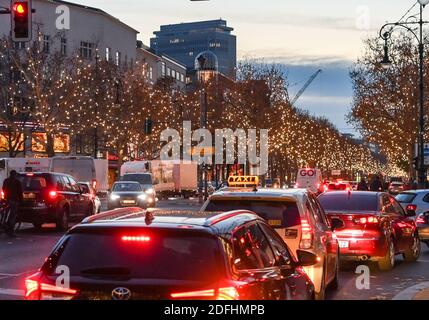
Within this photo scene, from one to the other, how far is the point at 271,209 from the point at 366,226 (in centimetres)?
529

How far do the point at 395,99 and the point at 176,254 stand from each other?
61.6m

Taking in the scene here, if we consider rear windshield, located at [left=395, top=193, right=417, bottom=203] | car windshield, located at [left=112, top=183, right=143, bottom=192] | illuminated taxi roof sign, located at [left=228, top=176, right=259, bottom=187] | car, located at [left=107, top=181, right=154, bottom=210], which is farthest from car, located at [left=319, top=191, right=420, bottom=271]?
car windshield, located at [left=112, top=183, right=143, bottom=192]

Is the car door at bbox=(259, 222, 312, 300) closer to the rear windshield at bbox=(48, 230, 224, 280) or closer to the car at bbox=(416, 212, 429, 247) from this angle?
the rear windshield at bbox=(48, 230, 224, 280)

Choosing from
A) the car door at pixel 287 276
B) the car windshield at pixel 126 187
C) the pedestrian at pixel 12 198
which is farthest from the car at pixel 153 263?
the car windshield at pixel 126 187

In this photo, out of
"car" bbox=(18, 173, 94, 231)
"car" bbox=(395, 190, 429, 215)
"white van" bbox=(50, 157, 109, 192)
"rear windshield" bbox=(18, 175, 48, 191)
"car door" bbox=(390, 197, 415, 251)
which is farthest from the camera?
"white van" bbox=(50, 157, 109, 192)

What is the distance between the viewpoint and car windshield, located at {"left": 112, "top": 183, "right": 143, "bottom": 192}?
42.1 metres

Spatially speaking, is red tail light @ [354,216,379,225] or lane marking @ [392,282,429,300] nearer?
lane marking @ [392,282,429,300]

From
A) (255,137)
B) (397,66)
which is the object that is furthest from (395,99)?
(255,137)

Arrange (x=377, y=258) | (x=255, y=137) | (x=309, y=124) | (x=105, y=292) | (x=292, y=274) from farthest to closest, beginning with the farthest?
(x=309, y=124), (x=255, y=137), (x=377, y=258), (x=292, y=274), (x=105, y=292)

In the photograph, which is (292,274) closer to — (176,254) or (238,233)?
(238,233)

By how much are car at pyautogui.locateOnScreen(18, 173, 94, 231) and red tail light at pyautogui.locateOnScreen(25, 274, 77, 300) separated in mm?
19410

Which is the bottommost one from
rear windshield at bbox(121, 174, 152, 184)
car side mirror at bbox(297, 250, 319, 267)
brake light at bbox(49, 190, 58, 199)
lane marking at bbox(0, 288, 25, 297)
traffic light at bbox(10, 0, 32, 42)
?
lane marking at bbox(0, 288, 25, 297)

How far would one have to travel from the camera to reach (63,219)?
84.5ft
